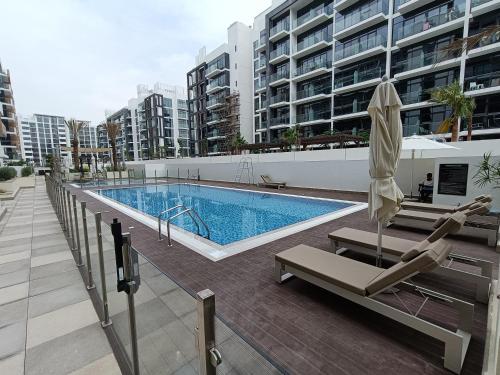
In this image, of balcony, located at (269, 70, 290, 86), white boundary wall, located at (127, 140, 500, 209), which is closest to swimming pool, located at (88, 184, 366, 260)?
white boundary wall, located at (127, 140, 500, 209)

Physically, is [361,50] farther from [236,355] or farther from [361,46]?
[236,355]

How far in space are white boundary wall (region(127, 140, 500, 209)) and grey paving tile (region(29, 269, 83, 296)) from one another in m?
11.0

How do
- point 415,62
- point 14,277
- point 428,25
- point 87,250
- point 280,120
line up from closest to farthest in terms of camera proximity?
point 87,250 < point 14,277 < point 428,25 < point 415,62 < point 280,120

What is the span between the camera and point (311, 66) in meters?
25.9

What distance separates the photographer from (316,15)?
24.9 meters

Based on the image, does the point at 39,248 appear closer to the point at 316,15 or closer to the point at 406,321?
the point at 406,321

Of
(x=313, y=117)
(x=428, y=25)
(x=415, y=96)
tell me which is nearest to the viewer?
(x=428, y=25)

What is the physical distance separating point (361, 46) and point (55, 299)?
26.6 metres

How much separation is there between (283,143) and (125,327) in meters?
18.9

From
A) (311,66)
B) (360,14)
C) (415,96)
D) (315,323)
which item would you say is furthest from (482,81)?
(315,323)

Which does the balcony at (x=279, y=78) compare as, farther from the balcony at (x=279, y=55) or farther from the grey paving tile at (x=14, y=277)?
the grey paving tile at (x=14, y=277)

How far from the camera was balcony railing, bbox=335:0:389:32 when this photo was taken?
A: 20.7 metres

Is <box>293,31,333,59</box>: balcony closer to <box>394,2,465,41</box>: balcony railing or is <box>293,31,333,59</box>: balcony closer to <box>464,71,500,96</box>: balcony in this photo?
<box>394,2,465,41</box>: balcony railing

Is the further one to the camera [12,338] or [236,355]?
[12,338]
